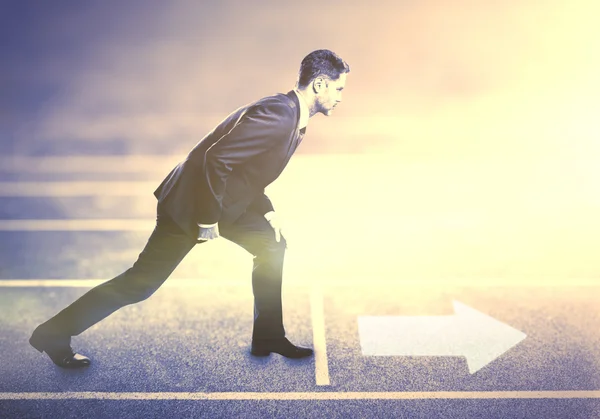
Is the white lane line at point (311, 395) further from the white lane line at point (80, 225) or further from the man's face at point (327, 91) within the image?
the white lane line at point (80, 225)

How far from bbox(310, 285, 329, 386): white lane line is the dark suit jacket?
1.31m

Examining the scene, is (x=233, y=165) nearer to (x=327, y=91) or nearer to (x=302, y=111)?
(x=302, y=111)

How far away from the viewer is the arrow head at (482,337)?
519 cm

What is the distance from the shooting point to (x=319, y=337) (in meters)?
5.51

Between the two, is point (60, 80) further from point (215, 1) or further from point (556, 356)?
point (556, 356)

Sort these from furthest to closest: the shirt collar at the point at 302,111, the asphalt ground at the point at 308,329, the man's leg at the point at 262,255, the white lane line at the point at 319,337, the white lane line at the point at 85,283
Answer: the white lane line at the point at 85,283 < the white lane line at the point at 319,337 < the man's leg at the point at 262,255 < the asphalt ground at the point at 308,329 < the shirt collar at the point at 302,111

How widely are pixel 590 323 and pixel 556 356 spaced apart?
2.50 feet

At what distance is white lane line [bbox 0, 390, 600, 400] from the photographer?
15.1 ft

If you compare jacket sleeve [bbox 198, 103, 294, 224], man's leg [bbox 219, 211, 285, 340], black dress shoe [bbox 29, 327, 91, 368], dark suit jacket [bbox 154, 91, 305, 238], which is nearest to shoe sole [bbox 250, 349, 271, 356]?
man's leg [bbox 219, 211, 285, 340]

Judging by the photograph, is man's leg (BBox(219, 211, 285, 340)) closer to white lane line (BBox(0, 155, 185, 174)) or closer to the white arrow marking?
the white arrow marking

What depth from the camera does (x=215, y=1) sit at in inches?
645

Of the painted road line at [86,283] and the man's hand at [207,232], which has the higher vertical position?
the man's hand at [207,232]

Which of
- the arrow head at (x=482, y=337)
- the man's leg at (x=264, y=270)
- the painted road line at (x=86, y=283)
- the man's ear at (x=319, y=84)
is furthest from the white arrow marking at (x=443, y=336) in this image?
the man's ear at (x=319, y=84)

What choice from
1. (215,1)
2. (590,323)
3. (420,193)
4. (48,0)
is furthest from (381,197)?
(48,0)
